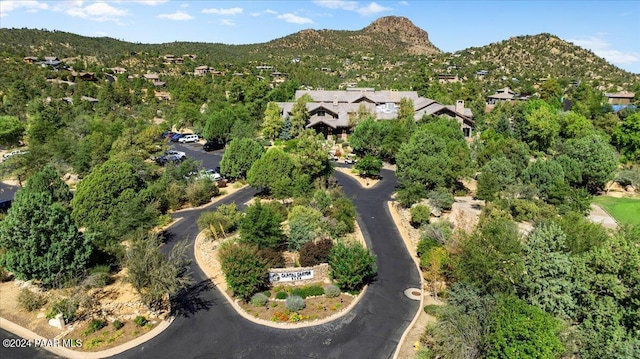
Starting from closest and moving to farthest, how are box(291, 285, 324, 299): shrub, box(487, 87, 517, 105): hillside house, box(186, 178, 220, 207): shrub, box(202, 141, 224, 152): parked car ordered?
box(291, 285, 324, 299): shrub < box(186, 178, 220, 207): shrub < box(202, 141, 224, 152): parked car < box(487, 87, 517, 105): hillside house

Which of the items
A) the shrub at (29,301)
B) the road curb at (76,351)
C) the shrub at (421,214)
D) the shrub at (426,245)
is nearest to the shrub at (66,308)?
the road curb at (76,351)

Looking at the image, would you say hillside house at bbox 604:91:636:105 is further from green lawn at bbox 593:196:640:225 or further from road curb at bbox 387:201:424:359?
road curb at bbox 387:201:424:359

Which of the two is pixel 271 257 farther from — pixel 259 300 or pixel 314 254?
pixel 259 300

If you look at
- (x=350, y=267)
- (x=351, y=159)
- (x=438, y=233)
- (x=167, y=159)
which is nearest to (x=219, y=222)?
(x=350, y=267)

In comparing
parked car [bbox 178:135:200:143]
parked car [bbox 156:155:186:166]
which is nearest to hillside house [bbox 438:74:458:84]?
parked car [bbox 178:135:200:143]

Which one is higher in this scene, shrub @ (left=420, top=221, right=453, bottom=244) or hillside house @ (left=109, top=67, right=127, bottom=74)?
hillside house @ (left=109, top=67, right=127, bottom=74)

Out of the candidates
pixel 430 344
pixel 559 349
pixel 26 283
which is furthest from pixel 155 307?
pixel 559 349
